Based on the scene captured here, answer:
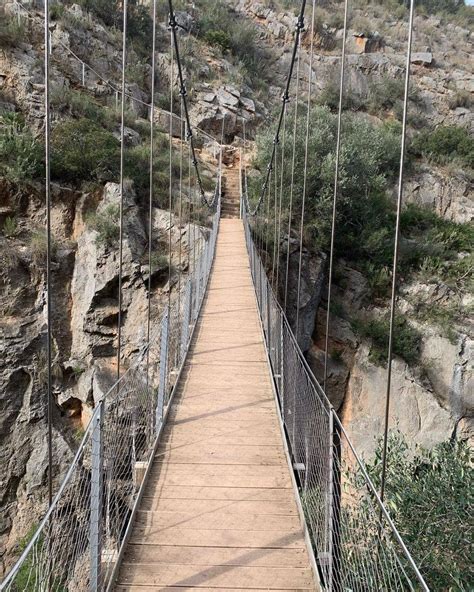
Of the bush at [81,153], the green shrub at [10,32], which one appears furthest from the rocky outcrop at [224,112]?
the bush at [81,153]

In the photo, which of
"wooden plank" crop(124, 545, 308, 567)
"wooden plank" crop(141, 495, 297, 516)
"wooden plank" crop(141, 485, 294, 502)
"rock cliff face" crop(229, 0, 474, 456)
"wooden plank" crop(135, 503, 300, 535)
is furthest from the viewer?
"rock cliff face" crop(229, 0, 474, 456)

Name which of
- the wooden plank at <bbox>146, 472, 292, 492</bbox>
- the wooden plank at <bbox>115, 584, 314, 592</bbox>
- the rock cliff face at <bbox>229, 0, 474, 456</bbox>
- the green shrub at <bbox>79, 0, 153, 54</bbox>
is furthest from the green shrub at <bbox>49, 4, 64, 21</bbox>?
the wooden plank at <bbox>115, 584, 314, 592</bbox>

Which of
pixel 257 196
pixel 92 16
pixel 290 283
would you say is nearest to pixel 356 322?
pixel 290 283

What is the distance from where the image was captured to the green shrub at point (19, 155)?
25.9 feet

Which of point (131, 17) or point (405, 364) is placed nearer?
point (405, 364)

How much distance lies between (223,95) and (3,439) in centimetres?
1347

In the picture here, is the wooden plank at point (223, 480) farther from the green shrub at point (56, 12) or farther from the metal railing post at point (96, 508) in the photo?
the green shrub at point (56, 12)

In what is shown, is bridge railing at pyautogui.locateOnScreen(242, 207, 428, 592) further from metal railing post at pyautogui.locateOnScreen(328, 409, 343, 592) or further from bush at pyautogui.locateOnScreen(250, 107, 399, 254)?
bush at pyautogui.locateOnScreen(250, 107, 399, 254)

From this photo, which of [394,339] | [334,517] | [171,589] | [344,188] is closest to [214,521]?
[171,589]

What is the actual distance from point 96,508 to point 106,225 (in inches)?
253

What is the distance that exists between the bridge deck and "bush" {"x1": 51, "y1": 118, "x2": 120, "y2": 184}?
5510mm

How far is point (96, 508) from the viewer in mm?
1893

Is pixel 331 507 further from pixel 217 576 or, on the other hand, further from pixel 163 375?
pixel 163 375

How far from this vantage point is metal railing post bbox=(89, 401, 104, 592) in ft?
5.94
